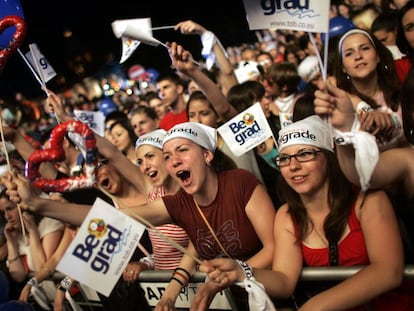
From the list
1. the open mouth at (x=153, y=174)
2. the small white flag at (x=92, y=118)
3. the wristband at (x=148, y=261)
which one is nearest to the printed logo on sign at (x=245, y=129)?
the open mouth at (x=153, y=174)

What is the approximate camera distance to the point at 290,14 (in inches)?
101

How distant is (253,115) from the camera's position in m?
3.79

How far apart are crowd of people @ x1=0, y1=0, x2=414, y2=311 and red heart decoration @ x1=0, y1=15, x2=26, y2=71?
637 mm

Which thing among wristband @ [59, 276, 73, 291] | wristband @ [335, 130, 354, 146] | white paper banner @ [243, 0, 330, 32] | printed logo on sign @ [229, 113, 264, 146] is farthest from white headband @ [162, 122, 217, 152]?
wristband @ [59, 276, 73, 291]

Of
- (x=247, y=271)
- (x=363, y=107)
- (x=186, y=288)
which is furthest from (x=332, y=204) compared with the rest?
(x=186, y=288)

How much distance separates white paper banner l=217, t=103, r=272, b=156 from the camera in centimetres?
373

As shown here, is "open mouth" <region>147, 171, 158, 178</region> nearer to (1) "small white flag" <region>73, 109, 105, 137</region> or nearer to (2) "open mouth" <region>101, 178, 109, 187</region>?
(2) "open mouth" <region>101, 178, 109, 187</region>

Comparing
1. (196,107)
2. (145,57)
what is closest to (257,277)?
(196,107)

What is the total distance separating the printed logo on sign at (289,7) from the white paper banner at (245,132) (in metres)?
1.21

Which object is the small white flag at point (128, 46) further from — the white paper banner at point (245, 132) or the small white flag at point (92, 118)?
the white paper banner at point (245, 132)

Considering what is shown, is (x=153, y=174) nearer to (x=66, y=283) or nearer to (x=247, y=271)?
(x=66, y=283)

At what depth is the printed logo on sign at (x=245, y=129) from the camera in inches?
147

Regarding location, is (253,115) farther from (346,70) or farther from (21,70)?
(21,70)

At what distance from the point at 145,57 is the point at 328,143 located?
2299cm
